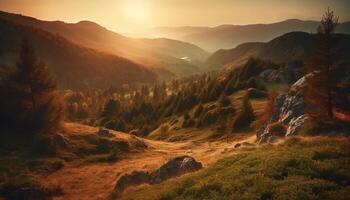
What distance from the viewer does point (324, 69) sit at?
4806cm

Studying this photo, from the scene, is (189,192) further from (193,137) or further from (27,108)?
(193,137)

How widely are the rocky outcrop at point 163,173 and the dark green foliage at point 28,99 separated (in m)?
33.0

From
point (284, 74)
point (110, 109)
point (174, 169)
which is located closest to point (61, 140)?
point (174, 169)

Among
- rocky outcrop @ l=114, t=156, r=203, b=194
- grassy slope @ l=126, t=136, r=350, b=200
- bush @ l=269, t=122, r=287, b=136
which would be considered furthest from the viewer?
bush @ l=269, t=122, r=287, b=136

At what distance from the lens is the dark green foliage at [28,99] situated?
6038 centimetres

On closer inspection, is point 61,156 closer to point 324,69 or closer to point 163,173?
point 163,173

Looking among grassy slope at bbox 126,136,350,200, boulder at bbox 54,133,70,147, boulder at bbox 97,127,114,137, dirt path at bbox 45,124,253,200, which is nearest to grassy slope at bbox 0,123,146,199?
boulder at bbox 54,133,70,147

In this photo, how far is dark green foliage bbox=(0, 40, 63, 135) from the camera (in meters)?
60.4

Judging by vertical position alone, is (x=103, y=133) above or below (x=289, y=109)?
below

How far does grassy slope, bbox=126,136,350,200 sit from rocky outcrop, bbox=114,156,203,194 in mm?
9871

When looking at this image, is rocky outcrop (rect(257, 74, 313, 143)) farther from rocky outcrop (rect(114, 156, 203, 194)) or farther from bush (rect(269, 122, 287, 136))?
rocky outcrop (rect(114, 156, 203, 194))

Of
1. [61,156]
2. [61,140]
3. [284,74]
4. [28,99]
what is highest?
[284,74]

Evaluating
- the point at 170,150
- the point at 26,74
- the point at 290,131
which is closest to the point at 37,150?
the point at 26,74

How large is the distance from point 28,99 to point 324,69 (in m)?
53.8
